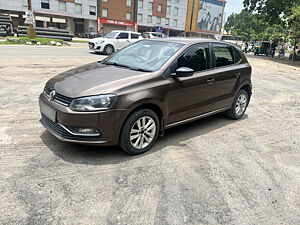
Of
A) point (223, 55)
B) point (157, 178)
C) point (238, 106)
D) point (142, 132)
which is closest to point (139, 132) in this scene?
point (142, 132)

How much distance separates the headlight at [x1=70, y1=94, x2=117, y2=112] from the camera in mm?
3316

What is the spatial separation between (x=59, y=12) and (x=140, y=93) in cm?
4891

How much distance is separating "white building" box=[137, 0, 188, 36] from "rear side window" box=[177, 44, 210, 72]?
55.2 metres

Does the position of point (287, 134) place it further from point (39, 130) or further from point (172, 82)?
point (39, 130)

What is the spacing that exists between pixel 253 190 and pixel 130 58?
287 centimetres

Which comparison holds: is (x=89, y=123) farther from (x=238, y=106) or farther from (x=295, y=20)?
(x=295, y=20)

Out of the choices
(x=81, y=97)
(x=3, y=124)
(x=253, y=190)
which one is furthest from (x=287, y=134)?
(x=3, y=124)

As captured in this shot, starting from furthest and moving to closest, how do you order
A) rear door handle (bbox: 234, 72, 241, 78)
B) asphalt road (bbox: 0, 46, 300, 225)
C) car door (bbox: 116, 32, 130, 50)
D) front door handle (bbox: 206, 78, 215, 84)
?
car door (bbox: 116, 32, 130, 50) → rear door handle (bbox: 234, 72, 241, 78) → front door handle (bbox: 206, 78, 215, 84) → asphalt road (bbox: 0, 46, 300, 225)

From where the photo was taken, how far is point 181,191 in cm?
308

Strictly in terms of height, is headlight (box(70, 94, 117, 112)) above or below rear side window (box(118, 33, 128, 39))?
below

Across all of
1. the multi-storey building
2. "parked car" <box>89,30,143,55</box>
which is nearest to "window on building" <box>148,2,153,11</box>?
the multi-storey building

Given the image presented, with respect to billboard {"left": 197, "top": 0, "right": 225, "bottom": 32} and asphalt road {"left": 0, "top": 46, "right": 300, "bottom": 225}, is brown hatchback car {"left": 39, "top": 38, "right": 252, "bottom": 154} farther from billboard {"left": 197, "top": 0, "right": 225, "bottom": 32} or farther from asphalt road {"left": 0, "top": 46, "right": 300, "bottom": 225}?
billboard {"left": 197, "top": 0, "right": 225, "bottom": 32}

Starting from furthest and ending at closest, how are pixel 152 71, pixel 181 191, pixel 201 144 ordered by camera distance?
pixel 201 144
pixel 152 71
pixel 181 191

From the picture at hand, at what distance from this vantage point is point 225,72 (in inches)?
199
